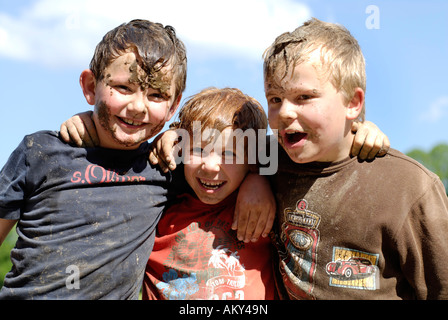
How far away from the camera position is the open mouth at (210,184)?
2879mm

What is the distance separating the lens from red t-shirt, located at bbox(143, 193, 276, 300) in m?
2.80

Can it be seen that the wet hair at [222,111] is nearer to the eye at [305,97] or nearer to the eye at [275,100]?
the eye at [275,100]

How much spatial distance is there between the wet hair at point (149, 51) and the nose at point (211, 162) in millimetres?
496

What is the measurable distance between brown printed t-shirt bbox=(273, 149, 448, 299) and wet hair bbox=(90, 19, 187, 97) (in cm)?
105

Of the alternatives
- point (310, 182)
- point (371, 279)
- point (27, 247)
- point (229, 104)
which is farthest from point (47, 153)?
point (371, 279)

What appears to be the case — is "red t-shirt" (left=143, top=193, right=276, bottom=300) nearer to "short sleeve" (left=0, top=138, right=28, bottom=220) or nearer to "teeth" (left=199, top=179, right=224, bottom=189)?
"teeth" (left=199, top=179, right=224, bottom=189)

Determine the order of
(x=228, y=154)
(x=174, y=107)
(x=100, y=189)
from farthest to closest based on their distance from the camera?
(x=174, y=107)
(x=228, y=154)
(x=100, y=189)

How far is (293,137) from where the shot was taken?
2.68m

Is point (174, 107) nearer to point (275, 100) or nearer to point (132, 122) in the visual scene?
point (132, 122)

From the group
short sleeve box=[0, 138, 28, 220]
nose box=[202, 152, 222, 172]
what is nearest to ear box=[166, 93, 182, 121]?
nose box=[202, 152, 222, 172]

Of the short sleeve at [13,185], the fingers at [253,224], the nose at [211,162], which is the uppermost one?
the nose at [211,162]

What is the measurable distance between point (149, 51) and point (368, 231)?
1.75 m

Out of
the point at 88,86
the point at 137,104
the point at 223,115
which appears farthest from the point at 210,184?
the point at 88,86

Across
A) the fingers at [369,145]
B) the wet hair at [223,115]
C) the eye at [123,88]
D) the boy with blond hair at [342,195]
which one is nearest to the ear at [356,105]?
the boy with blond hair at [342,195]
